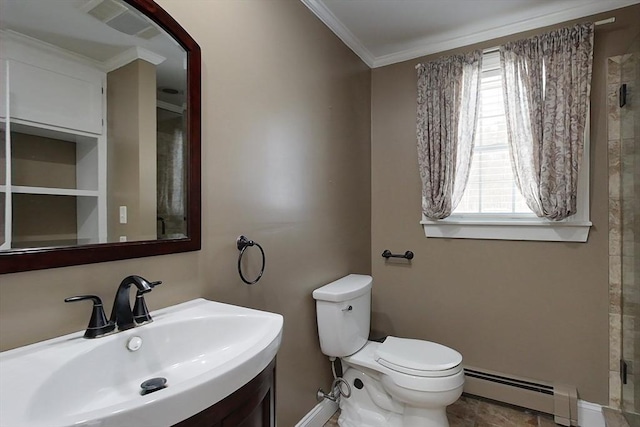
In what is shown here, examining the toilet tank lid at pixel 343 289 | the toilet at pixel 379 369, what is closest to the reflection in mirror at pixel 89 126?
the toilet tank lid at pixel 343 289

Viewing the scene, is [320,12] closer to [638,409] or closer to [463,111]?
[463,111]

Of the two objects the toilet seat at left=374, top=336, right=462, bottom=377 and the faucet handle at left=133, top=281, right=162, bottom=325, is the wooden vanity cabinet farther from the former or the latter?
the toilet seat at left=374, top=336, right=462, bottom=377

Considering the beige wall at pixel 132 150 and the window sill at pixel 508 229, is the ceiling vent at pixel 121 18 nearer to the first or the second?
the beige wall at pixel 132 150

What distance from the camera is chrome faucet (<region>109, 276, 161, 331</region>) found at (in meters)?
0.92

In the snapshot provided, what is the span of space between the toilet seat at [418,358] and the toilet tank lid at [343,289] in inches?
13.7

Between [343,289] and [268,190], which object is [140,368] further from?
[343,289]

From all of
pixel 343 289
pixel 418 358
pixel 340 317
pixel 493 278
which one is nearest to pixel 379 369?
pixel 418 358

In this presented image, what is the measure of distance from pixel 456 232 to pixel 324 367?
4.25ft

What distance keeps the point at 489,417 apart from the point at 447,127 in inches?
74.7

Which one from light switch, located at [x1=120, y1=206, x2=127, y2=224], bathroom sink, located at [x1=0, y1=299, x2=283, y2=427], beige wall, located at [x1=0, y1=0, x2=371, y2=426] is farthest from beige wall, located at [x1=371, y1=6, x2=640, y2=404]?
light switch, located at [x1=120, y1=206, x2=127, y2=224]

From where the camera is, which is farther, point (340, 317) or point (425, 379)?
point (340, 317)

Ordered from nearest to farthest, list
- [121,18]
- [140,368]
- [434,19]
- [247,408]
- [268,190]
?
1. [247,408]
2. [140,368]
3. [121,18]
4. [268,190]
5. [434,19]

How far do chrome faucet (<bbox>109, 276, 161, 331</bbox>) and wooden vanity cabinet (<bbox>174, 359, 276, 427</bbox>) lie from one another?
0.39m

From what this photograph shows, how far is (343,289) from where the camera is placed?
6.30 ft
